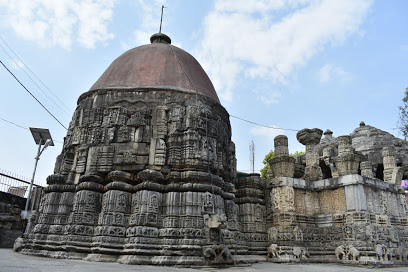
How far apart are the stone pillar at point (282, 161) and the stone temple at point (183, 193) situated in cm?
5

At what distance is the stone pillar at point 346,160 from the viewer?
1112cm

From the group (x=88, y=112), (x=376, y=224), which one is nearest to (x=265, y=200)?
(x=376, y=224)

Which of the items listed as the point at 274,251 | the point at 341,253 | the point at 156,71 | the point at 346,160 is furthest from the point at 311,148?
the point at 156,71

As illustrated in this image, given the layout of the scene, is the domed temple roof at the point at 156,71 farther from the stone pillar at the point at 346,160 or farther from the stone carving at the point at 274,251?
the stone carving at the point at 274,251

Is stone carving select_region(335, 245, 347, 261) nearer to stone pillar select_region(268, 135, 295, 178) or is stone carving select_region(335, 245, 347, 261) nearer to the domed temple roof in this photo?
stone pillar select_region(268, 135, 295, 178)

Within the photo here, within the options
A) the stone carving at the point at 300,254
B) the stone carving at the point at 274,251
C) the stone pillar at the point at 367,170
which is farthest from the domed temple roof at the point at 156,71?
the stone pillar at the point at 367,170

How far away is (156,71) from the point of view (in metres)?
11.3

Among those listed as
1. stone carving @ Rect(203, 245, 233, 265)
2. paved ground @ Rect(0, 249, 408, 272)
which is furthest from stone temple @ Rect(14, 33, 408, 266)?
paved ground @ Rect(0, 249, 408, 272)

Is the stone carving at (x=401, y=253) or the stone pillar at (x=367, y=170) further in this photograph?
the stone pillar at (x=367, y=170)

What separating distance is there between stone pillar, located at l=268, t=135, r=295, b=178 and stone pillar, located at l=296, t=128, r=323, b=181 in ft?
3.51

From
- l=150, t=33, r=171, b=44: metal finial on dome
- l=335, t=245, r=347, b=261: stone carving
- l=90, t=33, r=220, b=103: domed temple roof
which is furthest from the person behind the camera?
l=150, t=33, r=171, b=44: metal finial on dome

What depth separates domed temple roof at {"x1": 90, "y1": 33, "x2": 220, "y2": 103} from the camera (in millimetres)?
11039

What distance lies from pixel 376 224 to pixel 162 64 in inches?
366

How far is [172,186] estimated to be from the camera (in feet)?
30.3
